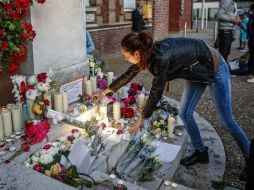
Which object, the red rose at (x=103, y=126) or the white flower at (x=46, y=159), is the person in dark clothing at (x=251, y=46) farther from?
the white flower at (x=46, y=159)

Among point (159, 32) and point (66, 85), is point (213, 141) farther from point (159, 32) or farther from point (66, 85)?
point (159, 32)

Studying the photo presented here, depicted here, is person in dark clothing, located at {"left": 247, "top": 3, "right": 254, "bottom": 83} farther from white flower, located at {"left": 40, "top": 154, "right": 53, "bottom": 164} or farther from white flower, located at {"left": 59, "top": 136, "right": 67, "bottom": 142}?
white flower, located at {"left": 40, "top": 154, "right": 53, "bottom": 164}

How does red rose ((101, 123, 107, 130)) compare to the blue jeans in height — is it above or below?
below

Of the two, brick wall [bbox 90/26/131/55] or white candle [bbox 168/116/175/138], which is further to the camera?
brick wall [bbox 90/26/131/55]

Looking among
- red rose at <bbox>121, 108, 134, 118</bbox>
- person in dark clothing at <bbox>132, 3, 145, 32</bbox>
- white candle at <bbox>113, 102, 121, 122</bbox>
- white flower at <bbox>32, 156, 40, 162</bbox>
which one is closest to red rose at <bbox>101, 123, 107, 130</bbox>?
white candle at <bbox>113, 102, 121, 122</bbox>

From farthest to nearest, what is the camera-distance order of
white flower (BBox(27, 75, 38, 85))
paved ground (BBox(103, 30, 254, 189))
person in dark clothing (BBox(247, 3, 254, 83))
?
person in dark clothing (BBox(247, 3, 254, 83)), paved ground (BBox(103, 30, 254, 189)), white flower (BBox(27, 75, 38, 85))

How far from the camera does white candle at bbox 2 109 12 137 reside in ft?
9.07

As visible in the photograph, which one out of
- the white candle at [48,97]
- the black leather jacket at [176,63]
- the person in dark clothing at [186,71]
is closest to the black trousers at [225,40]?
the person in dark clothing at [186,71]

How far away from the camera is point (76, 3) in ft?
12.1

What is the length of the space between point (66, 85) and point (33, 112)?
69 centimetres

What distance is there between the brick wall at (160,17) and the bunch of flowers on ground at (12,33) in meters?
9.83

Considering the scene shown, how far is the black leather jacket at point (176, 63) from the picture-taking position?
2.30 meters

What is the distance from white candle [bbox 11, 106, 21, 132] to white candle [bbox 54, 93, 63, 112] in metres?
0.49

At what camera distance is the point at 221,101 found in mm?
2766
